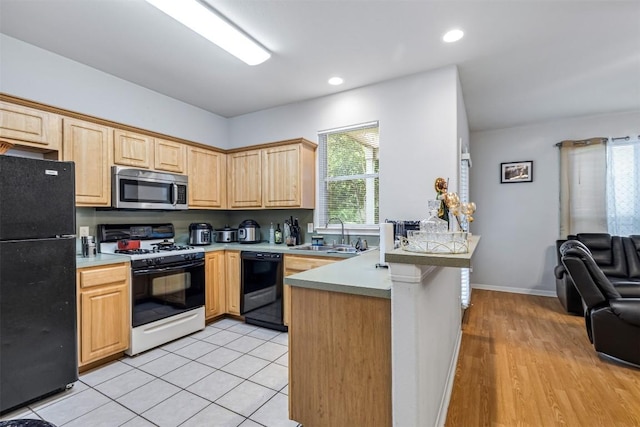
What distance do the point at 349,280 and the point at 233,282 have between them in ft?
7.86

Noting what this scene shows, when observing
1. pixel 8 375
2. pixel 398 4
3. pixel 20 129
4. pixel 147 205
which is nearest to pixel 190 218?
pixel 147 205

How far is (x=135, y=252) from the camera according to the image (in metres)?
2.90

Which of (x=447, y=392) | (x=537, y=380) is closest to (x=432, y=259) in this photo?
(x=447, y=392)

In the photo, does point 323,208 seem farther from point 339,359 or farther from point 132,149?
point 339,359

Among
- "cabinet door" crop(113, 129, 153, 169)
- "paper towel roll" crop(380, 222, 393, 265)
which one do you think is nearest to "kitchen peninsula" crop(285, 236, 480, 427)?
"paper towel roll" crop(380, 222, 393, 265)

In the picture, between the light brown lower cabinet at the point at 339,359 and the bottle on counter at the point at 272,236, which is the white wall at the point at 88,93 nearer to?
the bottle on counter at the point at 272,236

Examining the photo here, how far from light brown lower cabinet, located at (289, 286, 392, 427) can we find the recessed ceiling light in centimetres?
220

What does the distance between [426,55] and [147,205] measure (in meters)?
3.14

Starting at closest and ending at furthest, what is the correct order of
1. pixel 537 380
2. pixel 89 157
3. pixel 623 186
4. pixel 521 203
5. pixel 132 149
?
pixel 537 380 → pixel 89 157 → pixel 132 149 → pixel 623 186 → pixel 521 203

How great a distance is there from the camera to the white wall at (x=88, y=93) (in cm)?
246

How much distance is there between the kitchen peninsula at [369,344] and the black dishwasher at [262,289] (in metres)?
1.59

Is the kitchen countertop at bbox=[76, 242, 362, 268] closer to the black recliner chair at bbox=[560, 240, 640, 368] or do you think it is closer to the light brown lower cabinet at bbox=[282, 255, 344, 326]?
the light brown lower cabinet at bbox=[282, 255, 344, 326]

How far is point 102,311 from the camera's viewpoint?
2502mm

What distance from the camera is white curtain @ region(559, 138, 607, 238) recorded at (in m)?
4.29
